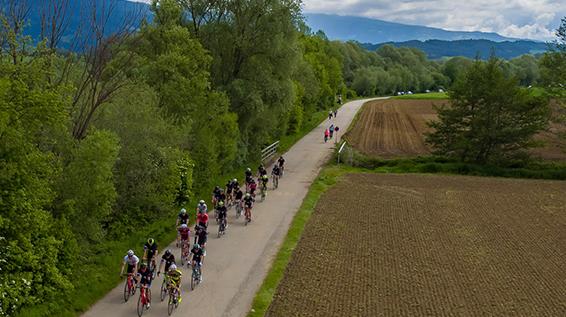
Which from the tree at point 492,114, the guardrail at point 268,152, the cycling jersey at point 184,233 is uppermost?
the tree at point 492,114

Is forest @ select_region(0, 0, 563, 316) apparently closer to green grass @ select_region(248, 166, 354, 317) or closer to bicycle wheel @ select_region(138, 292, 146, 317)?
bicycle wheel @ select_region(138, 292, 146, 317)

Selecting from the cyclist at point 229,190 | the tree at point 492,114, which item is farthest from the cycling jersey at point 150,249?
the tree at point 492,114

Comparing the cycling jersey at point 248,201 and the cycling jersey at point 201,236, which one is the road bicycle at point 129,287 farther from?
the cycling jersey at point 248,201

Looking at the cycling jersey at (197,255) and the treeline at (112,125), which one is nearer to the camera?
the treeline at (112,125)

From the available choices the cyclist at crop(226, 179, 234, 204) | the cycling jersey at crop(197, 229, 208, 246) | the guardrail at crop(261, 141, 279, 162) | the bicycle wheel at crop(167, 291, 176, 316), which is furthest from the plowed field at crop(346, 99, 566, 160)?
the bicycle wheel at crop(167, 291, 176, 316)

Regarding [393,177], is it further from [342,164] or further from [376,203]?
[376,203]
